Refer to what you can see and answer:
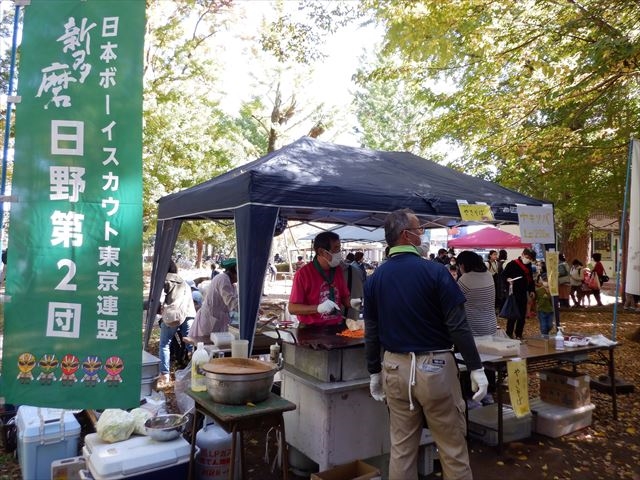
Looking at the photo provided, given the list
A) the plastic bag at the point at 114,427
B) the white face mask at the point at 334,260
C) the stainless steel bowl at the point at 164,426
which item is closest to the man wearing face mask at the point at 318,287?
the white face mask at the point at 334,260

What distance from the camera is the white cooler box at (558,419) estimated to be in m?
4.96

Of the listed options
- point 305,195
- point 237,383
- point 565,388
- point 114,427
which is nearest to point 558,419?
point 565,388

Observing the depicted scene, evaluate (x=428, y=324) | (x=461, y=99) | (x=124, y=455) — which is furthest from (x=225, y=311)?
(x=461, y=99)

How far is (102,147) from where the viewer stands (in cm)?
298

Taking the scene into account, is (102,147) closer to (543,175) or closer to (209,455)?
(209,455)

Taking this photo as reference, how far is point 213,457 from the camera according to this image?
3.71m

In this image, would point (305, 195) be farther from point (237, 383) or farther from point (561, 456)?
point (561, 456)

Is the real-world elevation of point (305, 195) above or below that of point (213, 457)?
above

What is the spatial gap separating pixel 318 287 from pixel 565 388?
3.00m

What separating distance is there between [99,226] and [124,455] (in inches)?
61.4

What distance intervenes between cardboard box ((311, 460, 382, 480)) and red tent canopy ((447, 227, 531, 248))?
1470cm

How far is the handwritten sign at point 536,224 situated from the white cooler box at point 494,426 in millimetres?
2181

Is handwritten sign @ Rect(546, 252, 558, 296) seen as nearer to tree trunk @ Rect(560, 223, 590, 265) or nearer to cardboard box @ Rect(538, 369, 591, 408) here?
cardboard box @ Rect(538, 369, 591, 408)

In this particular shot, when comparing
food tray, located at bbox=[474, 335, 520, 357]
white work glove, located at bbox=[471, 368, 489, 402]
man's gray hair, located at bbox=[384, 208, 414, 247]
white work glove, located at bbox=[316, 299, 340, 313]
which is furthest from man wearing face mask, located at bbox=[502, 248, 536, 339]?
man's gray hair, located at bbox=[384, 208, 414, 247]
